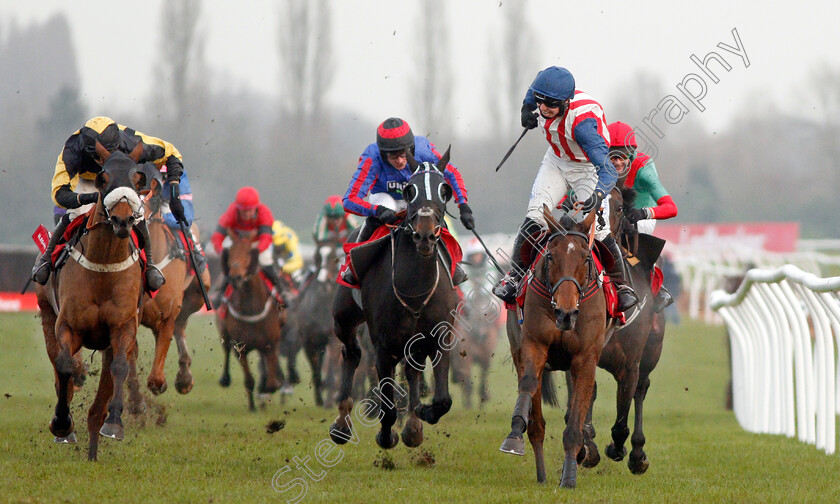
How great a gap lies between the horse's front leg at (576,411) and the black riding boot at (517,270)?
74 centimetres

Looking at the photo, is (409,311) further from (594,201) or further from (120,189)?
(120,189)

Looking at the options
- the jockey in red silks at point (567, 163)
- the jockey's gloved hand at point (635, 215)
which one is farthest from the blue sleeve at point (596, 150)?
the jockey's gloved hand at point (635, 215)

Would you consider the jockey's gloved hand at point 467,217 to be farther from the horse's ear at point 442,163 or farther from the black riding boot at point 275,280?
the black riding boot at point 275,280

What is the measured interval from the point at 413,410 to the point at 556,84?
2.44 m

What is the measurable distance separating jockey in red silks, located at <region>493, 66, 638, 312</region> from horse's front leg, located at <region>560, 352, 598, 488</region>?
25.9 inches

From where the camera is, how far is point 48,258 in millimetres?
7020

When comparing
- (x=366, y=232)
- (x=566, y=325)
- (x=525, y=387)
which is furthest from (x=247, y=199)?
(x=566, y=325)

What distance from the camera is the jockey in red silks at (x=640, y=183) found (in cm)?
746

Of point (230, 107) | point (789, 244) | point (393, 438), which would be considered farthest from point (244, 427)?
point (789, 244)

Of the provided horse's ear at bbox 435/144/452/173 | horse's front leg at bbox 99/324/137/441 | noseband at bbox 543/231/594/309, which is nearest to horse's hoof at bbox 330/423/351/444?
horse's front leg at bbox 99/324/137/441

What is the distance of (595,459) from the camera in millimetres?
6773

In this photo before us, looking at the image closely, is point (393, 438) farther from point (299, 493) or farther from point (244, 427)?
point (244, 427)

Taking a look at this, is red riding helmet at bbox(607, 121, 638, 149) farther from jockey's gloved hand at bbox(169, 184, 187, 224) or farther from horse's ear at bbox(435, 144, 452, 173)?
jockey's gloved hand at bbox(169, 184, 187, 224)

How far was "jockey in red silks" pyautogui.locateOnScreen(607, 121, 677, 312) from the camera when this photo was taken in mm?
7465
